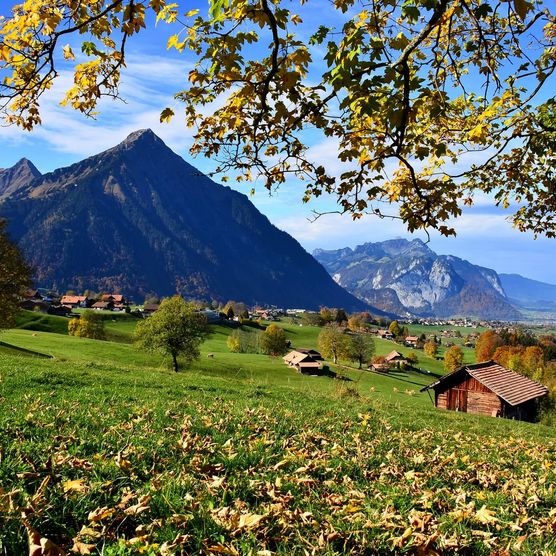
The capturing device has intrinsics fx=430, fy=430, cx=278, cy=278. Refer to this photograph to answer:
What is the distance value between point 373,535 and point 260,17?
18.9ft

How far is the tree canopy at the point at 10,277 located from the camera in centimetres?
3388

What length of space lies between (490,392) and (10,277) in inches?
1697

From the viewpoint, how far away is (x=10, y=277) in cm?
3406

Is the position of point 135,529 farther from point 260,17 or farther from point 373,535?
point 260,17

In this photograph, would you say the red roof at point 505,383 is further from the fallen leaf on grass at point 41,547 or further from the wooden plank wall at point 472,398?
the fallen leaf on grass at point 41,547

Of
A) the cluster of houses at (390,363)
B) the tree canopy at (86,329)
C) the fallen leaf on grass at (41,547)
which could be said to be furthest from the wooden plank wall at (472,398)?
the tree canopy at (86,329)

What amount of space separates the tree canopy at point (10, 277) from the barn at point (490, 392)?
3651cm

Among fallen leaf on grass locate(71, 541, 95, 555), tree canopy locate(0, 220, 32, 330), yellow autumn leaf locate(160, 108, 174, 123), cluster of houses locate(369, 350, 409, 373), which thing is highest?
yellow autumn leaf locate(160, 108, 174, 123)

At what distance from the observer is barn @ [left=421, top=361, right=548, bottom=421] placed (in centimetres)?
3891

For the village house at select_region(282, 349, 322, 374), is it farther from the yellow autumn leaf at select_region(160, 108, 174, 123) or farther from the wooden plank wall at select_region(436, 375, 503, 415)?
the yellow autumn leaf at select_region(160, 108, 174, 123)

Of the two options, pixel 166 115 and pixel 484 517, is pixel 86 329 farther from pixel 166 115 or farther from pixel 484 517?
pixel 484 517

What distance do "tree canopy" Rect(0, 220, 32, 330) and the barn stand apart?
36.5 metres

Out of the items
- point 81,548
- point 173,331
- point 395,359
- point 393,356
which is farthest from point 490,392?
point 393,356

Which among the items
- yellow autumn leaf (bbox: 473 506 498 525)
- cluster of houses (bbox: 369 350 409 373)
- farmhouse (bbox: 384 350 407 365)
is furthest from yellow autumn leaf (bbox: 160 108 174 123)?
farmhouse (bbox: 384 350 407 365)
